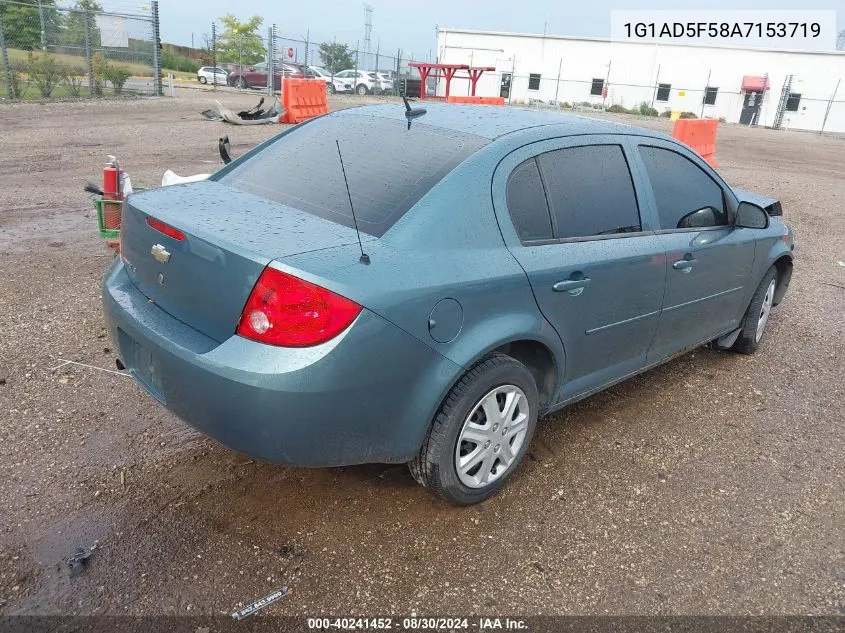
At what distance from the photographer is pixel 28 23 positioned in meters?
19.0

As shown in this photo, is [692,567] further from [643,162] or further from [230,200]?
[230,200]

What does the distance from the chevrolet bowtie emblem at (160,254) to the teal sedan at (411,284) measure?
4 cm

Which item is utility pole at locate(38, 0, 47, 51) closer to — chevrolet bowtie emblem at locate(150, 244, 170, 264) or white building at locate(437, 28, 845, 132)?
chevrolet bowtie emblem at locate(150, 244, 170, 264)

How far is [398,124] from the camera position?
3330 millimetres

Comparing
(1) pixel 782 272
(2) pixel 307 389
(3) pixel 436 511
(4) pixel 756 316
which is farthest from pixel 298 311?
(1) pixel 782 272

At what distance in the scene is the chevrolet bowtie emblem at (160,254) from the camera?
2.70m

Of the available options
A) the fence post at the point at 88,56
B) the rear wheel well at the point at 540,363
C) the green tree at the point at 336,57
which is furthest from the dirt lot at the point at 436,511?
the green tree at the point at 336,57

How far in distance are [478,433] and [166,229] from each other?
154cm

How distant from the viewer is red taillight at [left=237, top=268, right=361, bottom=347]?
2293 mm

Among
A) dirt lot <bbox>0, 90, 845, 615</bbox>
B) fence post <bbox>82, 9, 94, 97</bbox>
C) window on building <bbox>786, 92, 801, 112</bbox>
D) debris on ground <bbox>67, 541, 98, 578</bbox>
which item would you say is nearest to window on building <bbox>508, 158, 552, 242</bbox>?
dirt lot <bbox>0, 90, 845, 615</bbox>

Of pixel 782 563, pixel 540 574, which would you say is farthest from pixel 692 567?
pixel 540 574

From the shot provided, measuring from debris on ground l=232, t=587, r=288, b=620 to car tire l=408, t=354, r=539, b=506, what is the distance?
703 millimetres

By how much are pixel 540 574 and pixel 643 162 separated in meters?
2.23

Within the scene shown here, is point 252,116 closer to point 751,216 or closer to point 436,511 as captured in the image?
point 751,216
